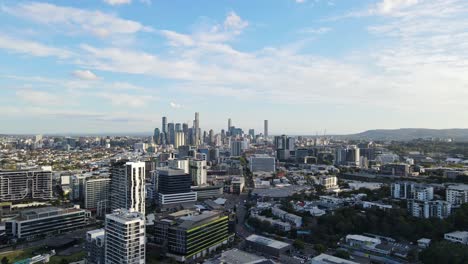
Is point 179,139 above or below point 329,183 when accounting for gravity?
above

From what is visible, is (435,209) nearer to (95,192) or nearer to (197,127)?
(95,192)

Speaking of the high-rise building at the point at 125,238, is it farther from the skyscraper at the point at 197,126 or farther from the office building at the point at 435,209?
the skyscraper at the point at 197,126

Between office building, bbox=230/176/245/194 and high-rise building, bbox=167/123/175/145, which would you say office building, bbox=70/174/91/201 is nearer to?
office building, bbox=230/176/245/194

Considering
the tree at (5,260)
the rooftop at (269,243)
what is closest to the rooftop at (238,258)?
the rooftop at (269,243)

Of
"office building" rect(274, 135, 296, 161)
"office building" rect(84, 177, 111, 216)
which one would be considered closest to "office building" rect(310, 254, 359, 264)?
"office building" rect(84, 177, 111, 216)

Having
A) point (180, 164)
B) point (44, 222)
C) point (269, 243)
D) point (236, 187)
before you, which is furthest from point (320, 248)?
point (180, 164)
